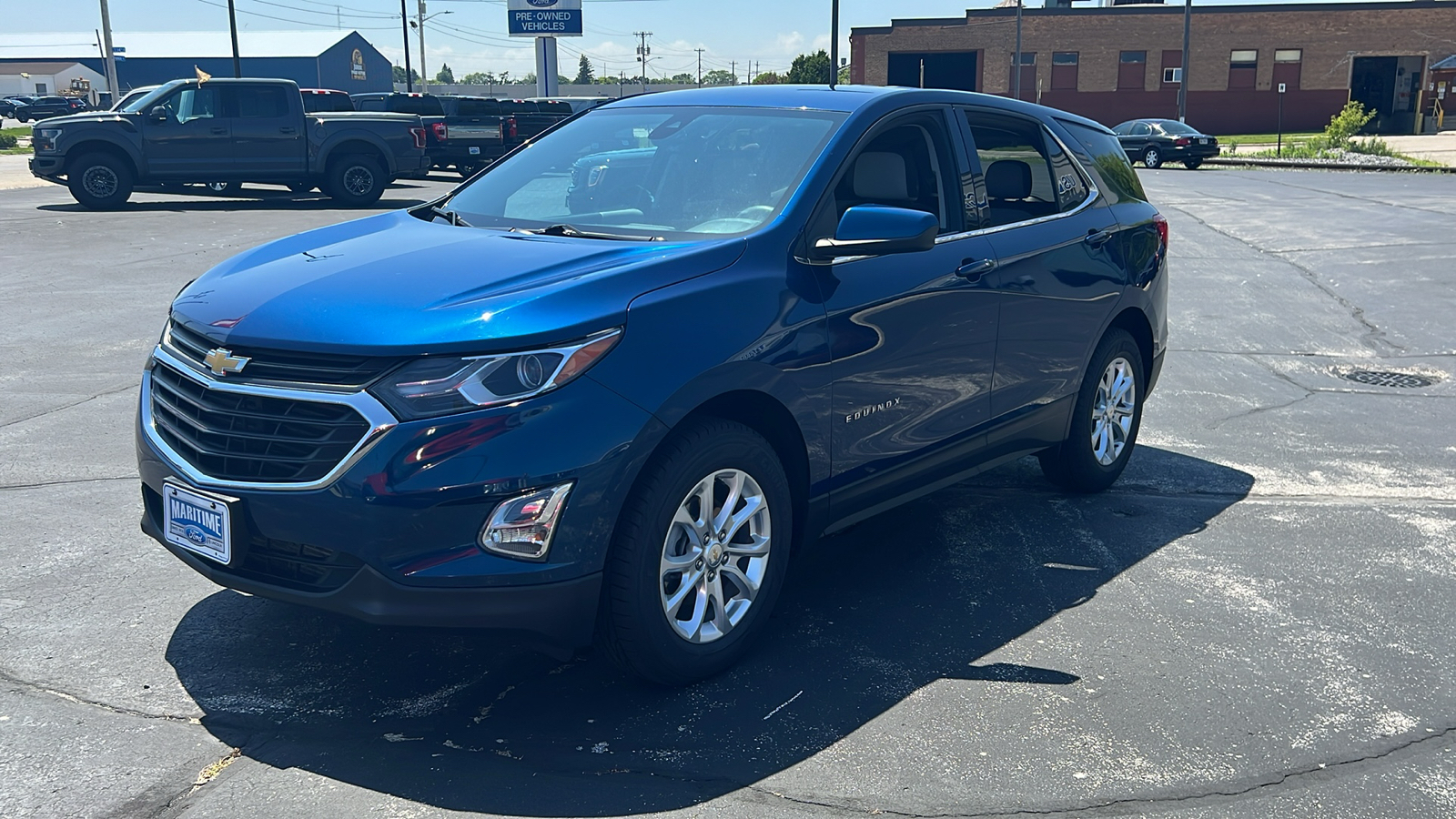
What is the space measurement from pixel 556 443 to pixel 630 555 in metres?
0.43

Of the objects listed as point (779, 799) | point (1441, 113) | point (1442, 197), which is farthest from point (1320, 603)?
point (1441, 113)

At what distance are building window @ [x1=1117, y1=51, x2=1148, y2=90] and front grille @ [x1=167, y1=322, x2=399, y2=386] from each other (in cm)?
6298

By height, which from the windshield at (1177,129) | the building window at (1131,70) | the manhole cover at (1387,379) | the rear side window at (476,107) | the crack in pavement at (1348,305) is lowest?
the manhole cover at (1387,379)

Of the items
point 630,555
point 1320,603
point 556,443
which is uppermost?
point 556,443

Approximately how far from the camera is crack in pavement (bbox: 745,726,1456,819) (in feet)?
10.6

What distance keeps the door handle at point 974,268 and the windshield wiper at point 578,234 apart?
130 cm

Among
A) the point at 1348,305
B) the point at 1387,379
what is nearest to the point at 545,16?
the point at 1348,305

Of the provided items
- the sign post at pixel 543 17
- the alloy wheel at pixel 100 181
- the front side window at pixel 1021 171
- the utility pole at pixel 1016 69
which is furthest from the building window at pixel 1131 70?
the front side window at pixel 1021 171

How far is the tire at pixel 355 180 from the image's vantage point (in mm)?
21297

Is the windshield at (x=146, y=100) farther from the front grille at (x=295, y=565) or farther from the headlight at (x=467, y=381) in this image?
the headlight at (x=467, y=381)

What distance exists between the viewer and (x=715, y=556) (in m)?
3.90

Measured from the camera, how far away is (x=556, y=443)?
11.0ft

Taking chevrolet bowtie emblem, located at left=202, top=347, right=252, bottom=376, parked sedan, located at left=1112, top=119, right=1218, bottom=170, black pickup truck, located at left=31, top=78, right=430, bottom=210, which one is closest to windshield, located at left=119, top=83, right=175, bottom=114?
black pickup truck, located at left=31, top=78, right=430, bottom=210

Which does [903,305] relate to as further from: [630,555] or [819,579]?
[630,555]
